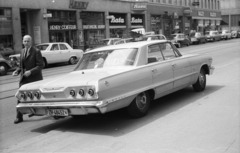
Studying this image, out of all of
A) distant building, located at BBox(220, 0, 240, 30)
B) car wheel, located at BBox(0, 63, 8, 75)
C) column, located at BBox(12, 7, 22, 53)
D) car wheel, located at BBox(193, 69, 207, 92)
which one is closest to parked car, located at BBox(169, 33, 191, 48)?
column, located at BBox(12, 7, 22, 53)

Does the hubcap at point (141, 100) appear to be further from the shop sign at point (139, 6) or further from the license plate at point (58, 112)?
the shop sign at point (139, 6)

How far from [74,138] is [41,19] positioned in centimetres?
2489

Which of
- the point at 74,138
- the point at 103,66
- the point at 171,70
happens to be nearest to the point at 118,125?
the point at 74,138

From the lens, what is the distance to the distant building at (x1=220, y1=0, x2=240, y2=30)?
88.1 meters

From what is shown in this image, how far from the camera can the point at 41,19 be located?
95.6 feet

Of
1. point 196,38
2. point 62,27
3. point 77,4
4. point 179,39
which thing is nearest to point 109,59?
point 62,27

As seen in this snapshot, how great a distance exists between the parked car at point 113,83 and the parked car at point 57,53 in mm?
14603

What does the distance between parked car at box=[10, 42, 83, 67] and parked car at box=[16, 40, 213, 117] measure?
1460cm

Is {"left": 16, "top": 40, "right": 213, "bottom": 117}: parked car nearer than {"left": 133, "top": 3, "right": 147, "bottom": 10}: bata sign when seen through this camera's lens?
Yes

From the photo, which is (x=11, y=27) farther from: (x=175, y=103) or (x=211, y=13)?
(x=211, y=13)

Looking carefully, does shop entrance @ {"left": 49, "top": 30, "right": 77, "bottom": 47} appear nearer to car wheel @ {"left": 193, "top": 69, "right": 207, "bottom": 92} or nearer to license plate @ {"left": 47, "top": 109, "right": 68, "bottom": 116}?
car wheel @ {"left": 193, "top": 69, "right": 207, "bottom": 92}

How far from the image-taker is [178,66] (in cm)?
770

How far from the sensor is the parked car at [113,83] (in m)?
5.64

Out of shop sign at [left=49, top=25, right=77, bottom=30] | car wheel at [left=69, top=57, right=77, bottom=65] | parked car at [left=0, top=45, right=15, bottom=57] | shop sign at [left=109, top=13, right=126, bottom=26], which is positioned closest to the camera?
car wheel at [left=69, top=57, right=77, bottom=65]
